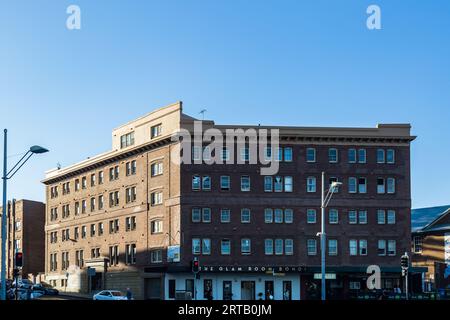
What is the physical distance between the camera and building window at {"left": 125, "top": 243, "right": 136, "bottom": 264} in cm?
8369

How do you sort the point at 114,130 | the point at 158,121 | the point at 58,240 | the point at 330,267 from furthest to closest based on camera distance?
the point at 58,240 → the point at 114,130 → the point at 158,121 → the point at 330,267

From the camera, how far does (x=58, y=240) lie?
337 ft

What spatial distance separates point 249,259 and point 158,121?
61.1ft

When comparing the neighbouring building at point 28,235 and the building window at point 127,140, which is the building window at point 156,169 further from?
the neighbouring building at point 28,235

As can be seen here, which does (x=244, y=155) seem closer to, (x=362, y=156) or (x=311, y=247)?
(x=311, y=247)

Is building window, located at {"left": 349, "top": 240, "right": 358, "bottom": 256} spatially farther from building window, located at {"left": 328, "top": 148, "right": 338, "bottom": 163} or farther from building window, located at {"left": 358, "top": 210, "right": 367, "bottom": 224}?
building window, located at {"left": 328, "top": 148, "right": 338, "bottom": 163}

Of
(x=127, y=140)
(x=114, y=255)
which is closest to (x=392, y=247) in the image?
Answer: (x=114, y=255)

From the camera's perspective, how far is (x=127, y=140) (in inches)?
→ 3472

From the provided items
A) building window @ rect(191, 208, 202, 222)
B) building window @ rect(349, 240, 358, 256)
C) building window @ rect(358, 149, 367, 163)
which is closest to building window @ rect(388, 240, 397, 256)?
building window @ rect(349, 240, 358, 256)

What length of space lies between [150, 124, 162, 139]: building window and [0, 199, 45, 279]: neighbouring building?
136ft

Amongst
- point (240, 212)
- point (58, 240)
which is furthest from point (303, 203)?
point (58, 240)

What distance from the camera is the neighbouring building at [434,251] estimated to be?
89.5 metres

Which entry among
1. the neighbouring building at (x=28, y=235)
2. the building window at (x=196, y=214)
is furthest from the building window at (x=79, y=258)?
the building window at (x=196, y=214)

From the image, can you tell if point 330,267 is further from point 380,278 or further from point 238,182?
point 238,182
